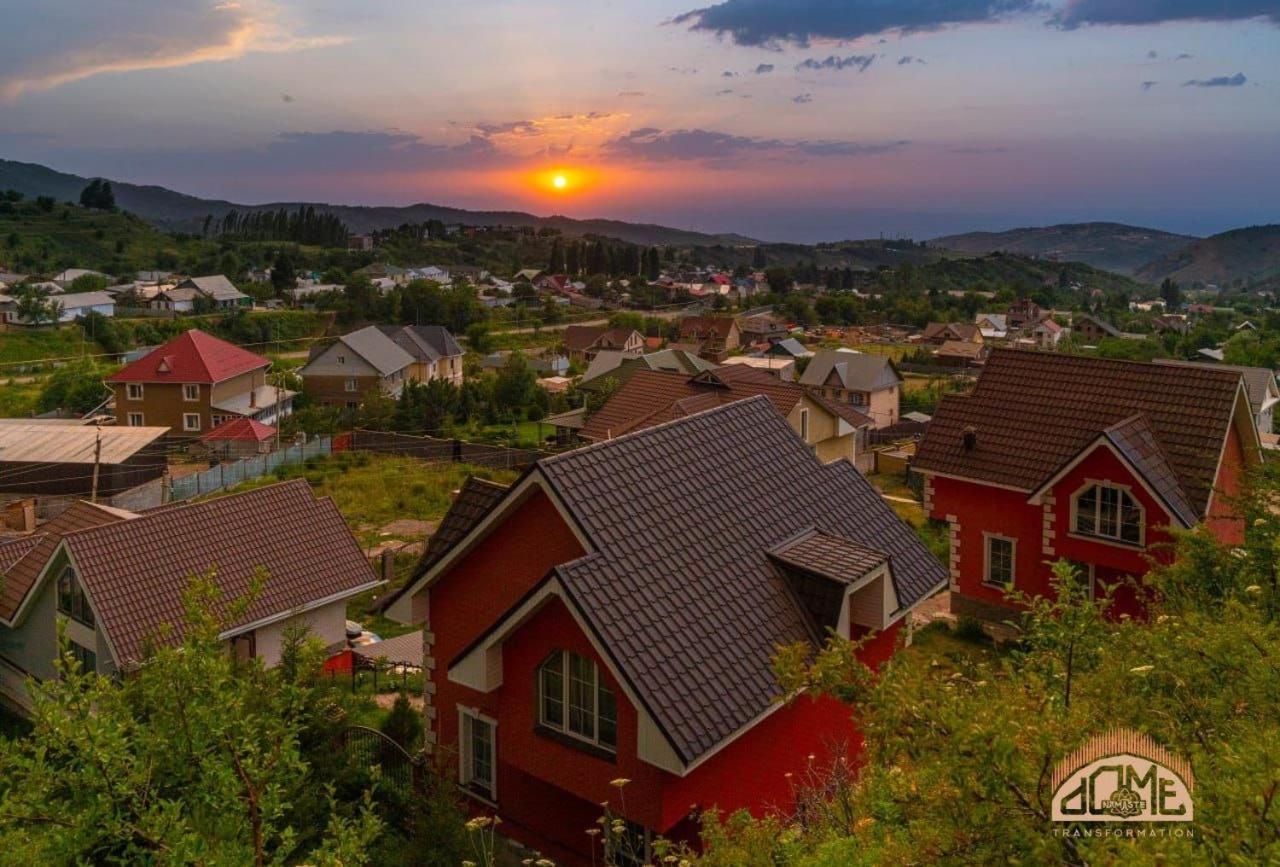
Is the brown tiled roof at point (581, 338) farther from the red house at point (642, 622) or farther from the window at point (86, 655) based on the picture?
the red house at point (642, 622)

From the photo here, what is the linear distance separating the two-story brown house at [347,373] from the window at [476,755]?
4984 cm

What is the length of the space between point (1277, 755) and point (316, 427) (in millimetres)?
51155

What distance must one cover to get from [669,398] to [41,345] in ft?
204

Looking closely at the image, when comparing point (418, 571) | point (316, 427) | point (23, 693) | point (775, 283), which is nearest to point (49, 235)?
point (316, 427)

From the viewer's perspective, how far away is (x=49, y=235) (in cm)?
12131

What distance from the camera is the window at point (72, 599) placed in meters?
16.7

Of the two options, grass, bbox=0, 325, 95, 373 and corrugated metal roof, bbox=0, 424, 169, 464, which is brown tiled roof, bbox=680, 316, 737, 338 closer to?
grass, bbox=0, 325, 95, 373

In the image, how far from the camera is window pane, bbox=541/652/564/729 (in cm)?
950

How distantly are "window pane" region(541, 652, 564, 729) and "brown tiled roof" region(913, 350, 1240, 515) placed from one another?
37.8 feet

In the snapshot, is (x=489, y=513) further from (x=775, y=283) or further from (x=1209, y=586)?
(x=775, y=283)

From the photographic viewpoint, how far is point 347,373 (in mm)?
59844

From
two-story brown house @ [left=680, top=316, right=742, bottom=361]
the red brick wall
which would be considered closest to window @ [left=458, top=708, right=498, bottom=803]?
the red brick wall

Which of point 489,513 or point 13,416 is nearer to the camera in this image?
point 489,513

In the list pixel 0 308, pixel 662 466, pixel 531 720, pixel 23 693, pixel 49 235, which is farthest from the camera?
pixel 49 235
